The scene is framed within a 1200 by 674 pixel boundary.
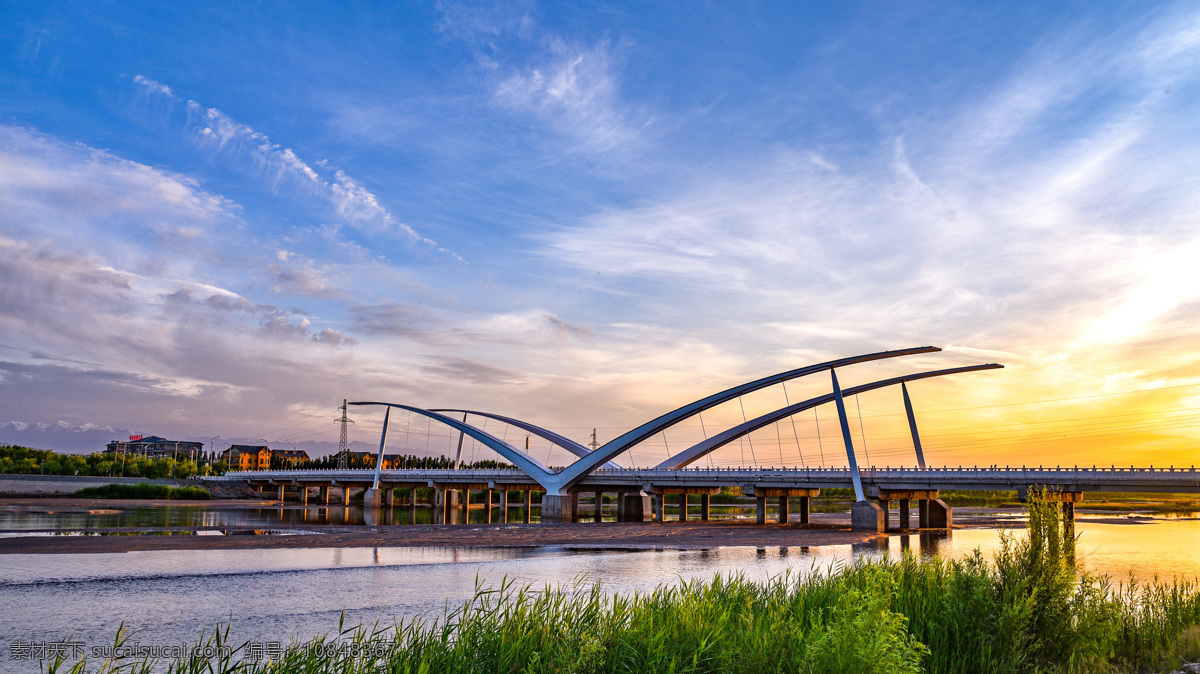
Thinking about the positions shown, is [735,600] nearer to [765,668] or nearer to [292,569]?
[765,668]

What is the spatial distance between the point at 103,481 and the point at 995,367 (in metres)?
136

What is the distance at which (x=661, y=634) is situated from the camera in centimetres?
900

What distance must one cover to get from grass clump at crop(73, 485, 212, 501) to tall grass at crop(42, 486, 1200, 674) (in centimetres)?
10899

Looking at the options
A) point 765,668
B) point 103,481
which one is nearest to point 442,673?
point 765,668

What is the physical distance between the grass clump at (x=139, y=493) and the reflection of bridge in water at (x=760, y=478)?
19.2 m

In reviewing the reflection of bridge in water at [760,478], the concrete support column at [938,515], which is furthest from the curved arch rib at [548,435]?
the concrete support column at [938,515]

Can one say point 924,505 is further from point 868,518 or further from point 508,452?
point 508,452

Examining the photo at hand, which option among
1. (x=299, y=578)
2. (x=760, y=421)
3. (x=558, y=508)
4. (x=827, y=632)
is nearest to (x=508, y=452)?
(x=558, y=508)

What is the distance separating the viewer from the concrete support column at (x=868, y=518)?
219 feet

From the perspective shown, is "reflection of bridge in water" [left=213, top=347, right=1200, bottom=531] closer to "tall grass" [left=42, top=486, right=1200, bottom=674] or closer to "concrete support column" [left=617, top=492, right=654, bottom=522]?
"concrete support column" [left=617, top=492, right=654, bottom=522]

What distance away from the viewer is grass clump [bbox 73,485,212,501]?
333ft

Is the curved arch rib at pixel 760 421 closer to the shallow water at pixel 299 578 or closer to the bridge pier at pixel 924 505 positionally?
the bridge pier at pixel 924 505

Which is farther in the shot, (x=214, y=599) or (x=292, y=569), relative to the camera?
(x=292, y=569)

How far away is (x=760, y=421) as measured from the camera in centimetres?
9406
